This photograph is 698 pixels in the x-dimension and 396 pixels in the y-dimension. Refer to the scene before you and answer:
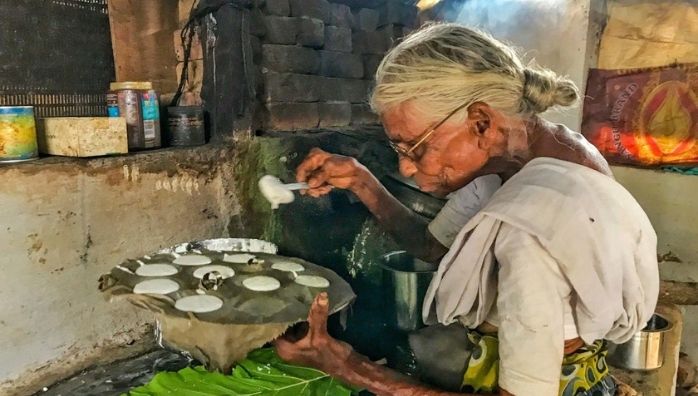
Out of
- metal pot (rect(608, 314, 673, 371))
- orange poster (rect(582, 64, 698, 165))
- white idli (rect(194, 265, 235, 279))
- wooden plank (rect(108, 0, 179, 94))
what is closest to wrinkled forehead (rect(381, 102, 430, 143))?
white idli (rect(194, 265, 235, 279))

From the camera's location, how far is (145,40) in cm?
242

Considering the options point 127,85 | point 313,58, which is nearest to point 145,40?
point 127,85

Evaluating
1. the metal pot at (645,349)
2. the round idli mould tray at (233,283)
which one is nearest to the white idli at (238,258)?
the round idli mould tray at (233,283)

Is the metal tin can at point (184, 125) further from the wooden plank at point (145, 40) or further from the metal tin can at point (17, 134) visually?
the metal tin can at point (17, 134)

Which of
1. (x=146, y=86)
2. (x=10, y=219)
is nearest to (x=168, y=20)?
(x=146, y=86)

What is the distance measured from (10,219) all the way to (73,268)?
277 mm

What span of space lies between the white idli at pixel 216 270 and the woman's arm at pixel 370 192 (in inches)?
15.1

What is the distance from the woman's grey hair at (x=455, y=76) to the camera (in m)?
1.35

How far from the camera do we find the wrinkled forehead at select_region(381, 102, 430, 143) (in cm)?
141

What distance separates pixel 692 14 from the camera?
3.15 m

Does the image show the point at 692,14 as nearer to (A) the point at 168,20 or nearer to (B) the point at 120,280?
(A) the point at 168,20

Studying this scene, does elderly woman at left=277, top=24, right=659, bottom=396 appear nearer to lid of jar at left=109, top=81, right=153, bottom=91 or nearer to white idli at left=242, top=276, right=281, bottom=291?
white idli at left=242, top=276, right=281, bottom=291

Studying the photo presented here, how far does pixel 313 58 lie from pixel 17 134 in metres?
1.27

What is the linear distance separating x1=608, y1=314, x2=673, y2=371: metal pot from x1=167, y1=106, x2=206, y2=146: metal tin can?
2260 mm
